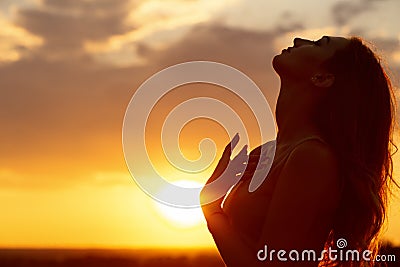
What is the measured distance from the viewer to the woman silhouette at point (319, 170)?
4.55 metres

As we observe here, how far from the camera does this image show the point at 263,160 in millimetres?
4910

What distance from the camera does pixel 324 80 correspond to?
4.86 m

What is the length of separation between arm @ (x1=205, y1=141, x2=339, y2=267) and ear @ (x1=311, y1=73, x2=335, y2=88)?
40 centimetres

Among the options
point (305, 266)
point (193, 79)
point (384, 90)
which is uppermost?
point (193, 79)

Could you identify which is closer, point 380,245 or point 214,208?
point 214,208

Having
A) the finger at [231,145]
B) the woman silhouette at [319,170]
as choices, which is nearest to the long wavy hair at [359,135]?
the woman silhouette at [319,170]

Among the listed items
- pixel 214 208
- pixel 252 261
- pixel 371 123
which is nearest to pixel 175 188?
pixel 214 208

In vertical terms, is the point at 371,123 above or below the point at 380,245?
above

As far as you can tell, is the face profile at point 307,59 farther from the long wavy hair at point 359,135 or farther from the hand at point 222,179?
the hand at point 222,179

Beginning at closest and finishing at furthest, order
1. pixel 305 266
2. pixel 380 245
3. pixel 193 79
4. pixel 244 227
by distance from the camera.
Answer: pixel 305 266 → pixel 244 227 → pixel 380 245 → pixel 193 79

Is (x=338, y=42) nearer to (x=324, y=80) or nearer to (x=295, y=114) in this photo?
(x=324, y=80)

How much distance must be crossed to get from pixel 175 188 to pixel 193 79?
997mm

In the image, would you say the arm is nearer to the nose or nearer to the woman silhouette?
the woman silhouette

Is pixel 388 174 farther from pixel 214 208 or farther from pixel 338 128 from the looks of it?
pixel 214 208
